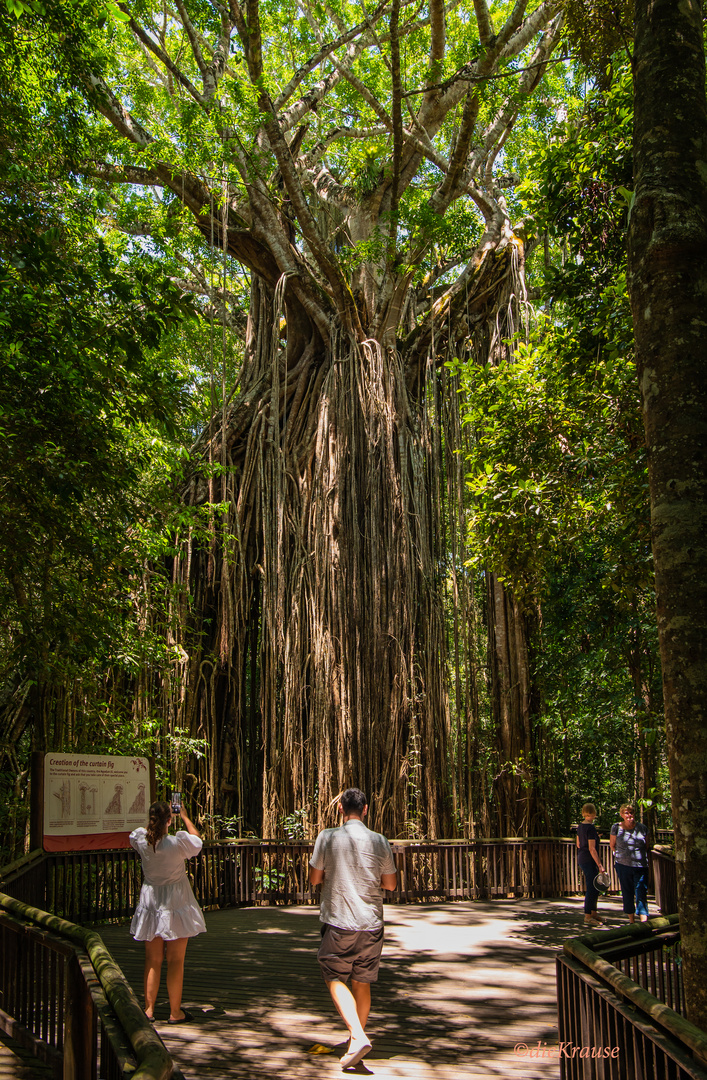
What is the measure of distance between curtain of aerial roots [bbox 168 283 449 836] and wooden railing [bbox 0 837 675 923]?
1.38ft

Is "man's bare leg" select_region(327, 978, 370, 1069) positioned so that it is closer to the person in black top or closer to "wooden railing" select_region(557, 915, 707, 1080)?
"wooden railing" select_region(557, 915, 707, 1080)

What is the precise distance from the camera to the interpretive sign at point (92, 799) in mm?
6445

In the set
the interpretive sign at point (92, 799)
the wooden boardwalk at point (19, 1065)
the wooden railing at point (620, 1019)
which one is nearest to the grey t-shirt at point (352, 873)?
the wooden railing at point (620, 1019)

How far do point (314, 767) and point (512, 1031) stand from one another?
5194 mm

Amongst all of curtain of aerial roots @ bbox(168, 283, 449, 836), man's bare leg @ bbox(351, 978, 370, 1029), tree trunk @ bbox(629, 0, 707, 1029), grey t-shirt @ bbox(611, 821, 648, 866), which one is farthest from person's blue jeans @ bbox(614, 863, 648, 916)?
tree trunk @ bbox(629, 0, 707, 1029)

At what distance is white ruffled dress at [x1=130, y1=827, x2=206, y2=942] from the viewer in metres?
3.96

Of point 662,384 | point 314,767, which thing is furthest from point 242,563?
point 662,384

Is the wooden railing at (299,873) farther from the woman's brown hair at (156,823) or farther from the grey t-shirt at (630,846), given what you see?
the woman's brown hair at (156,823)

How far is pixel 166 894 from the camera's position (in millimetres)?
4043

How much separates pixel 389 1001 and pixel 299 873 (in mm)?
4264

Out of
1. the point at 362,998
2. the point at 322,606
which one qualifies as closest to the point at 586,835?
the point at 322,606

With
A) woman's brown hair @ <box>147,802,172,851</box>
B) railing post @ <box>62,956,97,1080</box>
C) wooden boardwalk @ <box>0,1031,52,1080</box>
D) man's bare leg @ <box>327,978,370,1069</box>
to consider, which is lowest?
wooden boardwalk @ <box>0,1031,52,1080</box>

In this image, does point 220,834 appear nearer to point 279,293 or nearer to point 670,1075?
point 279,293

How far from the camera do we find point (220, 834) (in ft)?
33.3
